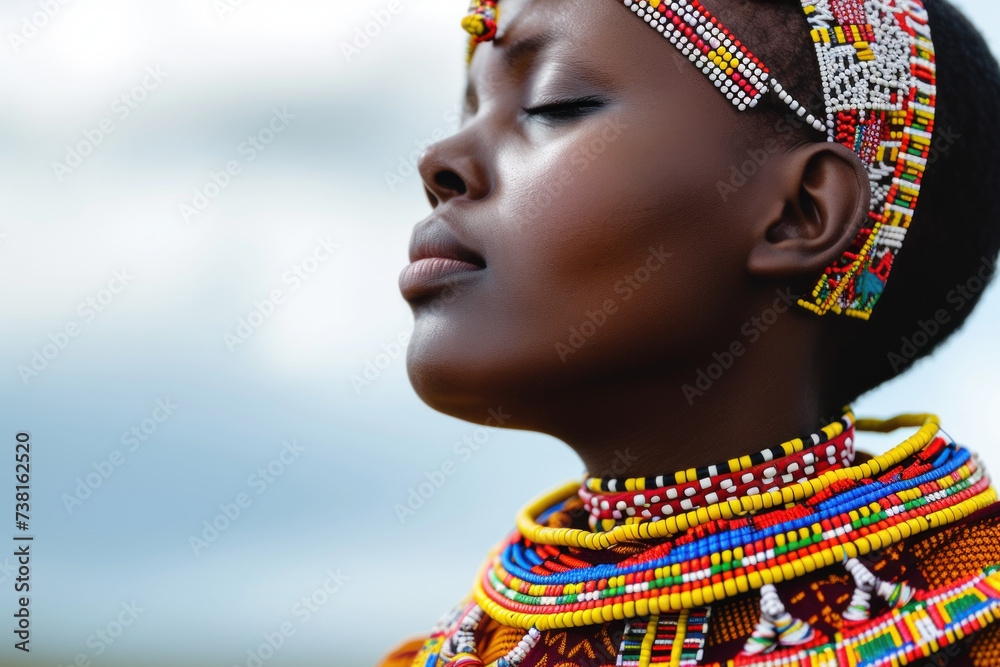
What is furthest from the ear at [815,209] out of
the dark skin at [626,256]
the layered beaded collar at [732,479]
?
the layered beaded collar at [732,479]

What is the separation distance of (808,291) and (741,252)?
0.58 feet

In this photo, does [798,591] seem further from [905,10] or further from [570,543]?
[905,10]

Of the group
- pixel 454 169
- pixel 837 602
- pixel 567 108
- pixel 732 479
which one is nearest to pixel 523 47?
pixel 567 108

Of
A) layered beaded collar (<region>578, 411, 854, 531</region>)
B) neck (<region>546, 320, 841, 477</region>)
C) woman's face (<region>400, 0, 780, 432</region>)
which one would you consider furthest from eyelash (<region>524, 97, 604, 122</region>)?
layered beaded collar (<region>578, 411, 854, 531</region>)

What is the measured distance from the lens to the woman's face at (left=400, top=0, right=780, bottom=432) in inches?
74.5

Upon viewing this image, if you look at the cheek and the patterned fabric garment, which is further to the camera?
the cheek

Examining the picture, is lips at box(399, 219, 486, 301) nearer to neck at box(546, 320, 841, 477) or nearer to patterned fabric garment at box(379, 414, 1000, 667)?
neck at box(546, 320, 841, 477)

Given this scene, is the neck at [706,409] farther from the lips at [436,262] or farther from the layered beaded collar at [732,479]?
the lips at [436,262]

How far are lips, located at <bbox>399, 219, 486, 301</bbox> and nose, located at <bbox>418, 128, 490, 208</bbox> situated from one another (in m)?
0.08

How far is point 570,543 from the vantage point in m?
2.02

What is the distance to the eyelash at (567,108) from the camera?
1985 millimetres

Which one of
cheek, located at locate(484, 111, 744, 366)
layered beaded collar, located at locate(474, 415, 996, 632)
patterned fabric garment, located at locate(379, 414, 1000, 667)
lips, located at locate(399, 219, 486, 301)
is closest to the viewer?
patterned fabric garment, located at locate(379, 414, 1000, 667)

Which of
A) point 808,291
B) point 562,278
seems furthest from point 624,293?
point 808,291

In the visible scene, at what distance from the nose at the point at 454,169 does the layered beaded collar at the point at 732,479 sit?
0.66m
